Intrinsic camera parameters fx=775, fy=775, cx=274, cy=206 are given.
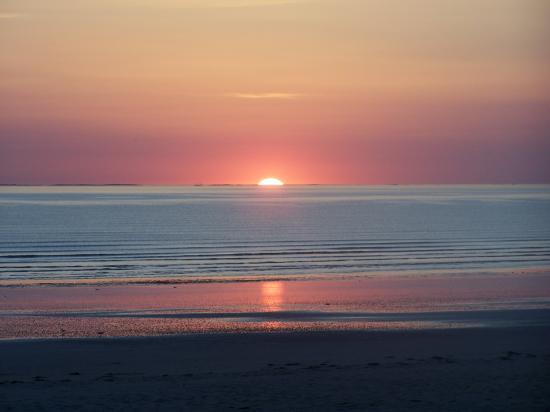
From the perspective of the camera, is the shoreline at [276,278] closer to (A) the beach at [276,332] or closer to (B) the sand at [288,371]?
(A) the beach at [276,332]

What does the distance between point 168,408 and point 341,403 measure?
2.75 meters

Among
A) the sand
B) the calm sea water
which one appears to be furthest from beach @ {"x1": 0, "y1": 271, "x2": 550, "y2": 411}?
the calm sea water

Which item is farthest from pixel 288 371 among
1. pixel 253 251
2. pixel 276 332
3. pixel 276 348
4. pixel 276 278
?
pixel 253 251

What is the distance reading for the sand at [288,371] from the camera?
1248 cm

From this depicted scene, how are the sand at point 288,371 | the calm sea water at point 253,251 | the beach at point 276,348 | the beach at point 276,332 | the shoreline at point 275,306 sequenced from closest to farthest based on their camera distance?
the sand at point 288,371 < the beach at point 276,348 < the beach at point 276,332 < the shoreline at point 275,306 < the calm sea water at point 253,251

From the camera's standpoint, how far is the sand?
12.5 m

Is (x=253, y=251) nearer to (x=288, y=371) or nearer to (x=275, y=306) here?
(x=275, y=306)

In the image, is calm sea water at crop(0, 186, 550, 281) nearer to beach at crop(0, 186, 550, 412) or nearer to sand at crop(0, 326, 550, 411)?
beach at crop(0, 186, 550, 412)

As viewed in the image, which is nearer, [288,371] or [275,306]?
[288,371]

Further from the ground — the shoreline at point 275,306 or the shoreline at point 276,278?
the shoreline at point 276,278

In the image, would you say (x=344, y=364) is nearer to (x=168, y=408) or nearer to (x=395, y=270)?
(x=168, y=408)

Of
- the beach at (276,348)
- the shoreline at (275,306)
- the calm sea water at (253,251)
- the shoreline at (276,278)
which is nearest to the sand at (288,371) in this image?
the beach at (276,348)

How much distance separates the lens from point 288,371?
48.5 ft

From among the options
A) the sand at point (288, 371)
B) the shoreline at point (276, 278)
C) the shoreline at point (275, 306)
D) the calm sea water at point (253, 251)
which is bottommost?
the sand at point (288, 371)
